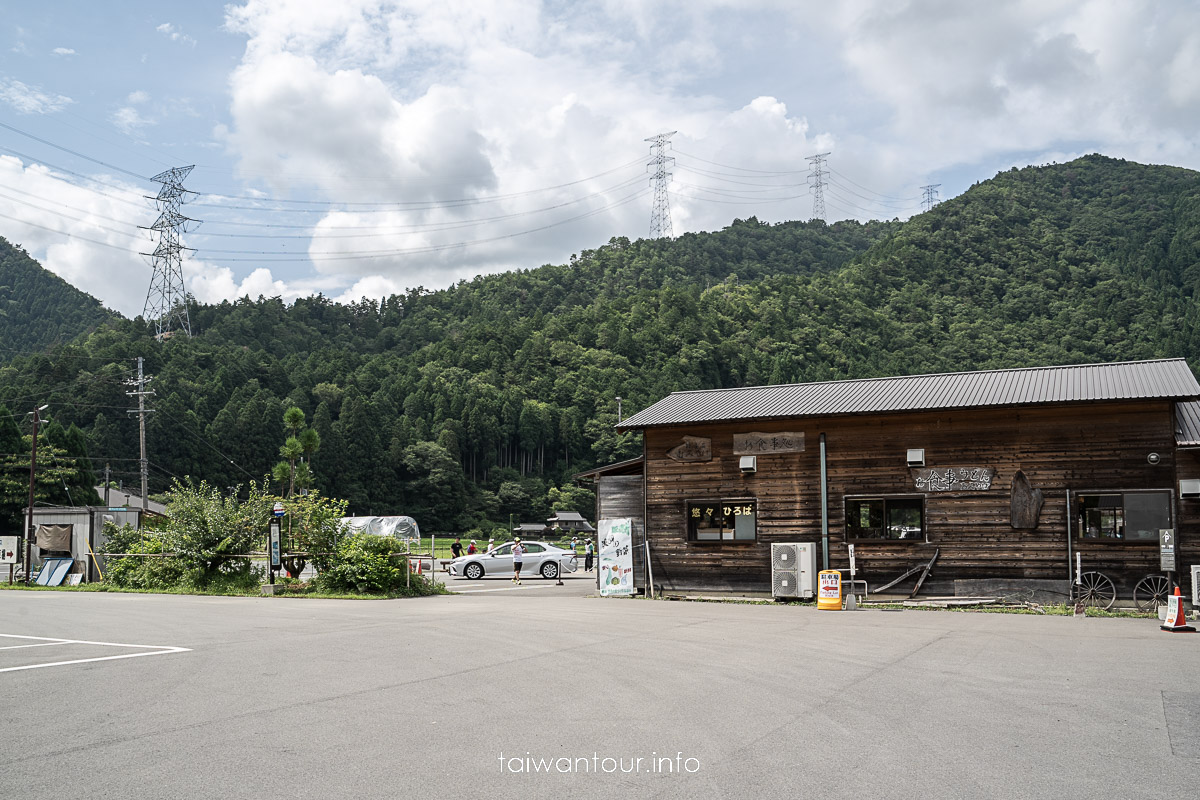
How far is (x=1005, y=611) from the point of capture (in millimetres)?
19625

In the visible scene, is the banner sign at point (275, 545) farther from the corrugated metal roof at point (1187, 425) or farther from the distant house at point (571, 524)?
the distant house at point (571, 524)

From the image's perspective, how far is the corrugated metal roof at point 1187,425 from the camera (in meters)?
19.3

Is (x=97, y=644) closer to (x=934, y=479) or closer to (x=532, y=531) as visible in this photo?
(x=934, y=479)

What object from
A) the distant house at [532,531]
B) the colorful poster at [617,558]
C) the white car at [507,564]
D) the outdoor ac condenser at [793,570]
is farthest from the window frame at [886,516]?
the distant house at [532,531]

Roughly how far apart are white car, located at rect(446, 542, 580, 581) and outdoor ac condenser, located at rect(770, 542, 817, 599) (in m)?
12.9

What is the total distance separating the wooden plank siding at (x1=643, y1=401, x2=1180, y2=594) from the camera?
64.4 ft

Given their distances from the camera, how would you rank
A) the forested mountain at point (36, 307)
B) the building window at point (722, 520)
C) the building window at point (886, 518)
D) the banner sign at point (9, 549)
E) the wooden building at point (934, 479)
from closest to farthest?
the wooden building at point (934, 479), the building window at point (886, 518), the building window at point (722, 520), the banner sign at point (9, 549), the forested mountain at point (36, 307)

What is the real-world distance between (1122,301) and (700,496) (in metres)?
68.8

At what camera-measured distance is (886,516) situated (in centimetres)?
2173

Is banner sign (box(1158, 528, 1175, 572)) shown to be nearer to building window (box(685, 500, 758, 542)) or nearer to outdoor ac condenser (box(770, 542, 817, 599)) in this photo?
outdoor ac condenser (box(770, 542, 817, 599))

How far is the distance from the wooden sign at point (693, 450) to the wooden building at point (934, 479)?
4cm

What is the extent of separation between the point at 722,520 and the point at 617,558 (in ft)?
9.42

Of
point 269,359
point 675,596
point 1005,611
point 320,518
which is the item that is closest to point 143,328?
point 269,359

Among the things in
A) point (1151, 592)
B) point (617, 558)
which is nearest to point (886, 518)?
point (1151, 592)
